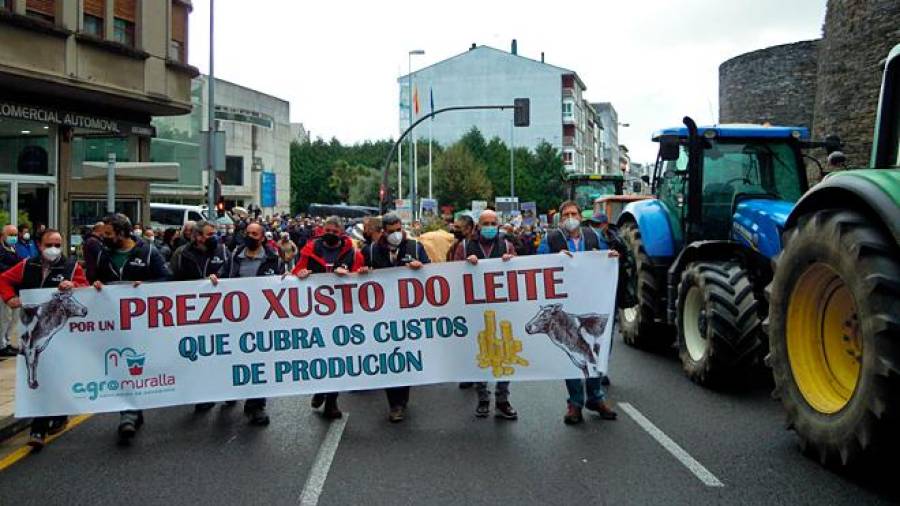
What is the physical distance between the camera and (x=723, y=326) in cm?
771

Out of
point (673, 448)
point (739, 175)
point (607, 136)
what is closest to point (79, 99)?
point (739, 175)

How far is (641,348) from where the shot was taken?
1105 centimetres

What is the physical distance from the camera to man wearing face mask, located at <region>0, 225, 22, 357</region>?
426 inches

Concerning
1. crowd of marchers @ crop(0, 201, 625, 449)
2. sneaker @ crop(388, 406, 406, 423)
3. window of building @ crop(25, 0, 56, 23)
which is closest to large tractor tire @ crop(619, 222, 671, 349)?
crowd of marchers @ crop(0, 201, 625, 449)

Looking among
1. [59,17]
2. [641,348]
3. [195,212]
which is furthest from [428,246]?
[195,212]

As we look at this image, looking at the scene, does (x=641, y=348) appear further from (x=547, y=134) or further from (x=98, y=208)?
(x=547, y=134)

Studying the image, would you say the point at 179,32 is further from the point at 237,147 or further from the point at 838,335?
the point at 237,147

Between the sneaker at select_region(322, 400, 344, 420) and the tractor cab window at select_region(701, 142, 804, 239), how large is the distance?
16.0 feet

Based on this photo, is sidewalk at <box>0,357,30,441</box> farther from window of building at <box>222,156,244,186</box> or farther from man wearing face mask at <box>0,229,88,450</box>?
window of building at <box>222,156,244,186</box>

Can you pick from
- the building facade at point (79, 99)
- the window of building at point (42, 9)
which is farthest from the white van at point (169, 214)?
the window of building at point (42, 9)

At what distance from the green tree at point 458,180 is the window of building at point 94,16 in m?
48.0

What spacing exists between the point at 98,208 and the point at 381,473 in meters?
17.0

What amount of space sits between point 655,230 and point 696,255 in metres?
1.57

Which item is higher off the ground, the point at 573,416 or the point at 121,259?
the point at 121,259
